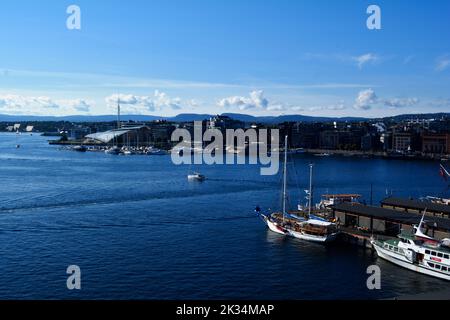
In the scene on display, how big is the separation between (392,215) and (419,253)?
2.01 m

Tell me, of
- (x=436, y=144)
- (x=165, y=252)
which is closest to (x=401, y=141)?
(x=436, y=144)

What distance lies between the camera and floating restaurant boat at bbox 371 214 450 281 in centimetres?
730

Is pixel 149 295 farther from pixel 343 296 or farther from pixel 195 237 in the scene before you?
pixel 195 237

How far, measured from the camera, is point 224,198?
14594mm

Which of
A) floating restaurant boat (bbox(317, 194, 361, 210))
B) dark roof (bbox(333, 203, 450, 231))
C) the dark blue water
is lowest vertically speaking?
the dark blue water

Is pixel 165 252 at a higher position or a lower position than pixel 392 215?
lower

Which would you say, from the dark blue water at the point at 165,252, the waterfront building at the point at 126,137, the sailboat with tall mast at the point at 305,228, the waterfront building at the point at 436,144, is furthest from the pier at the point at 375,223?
the waterfront building at the point at 126,137

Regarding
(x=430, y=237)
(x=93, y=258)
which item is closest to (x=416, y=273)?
(x=430, y=237)

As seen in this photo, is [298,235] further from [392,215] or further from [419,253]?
[419,253]

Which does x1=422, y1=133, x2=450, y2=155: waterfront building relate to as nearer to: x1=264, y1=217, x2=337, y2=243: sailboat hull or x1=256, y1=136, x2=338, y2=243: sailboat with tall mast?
x1=256, y1=136, x2=338, y2=243: sailboat with tall mast

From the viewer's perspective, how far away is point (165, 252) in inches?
331

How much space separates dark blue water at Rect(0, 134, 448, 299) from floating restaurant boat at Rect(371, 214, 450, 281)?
0.49 ft

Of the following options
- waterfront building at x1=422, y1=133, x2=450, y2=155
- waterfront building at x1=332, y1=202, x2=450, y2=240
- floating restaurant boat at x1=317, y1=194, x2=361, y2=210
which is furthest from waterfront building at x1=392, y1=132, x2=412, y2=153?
waterfront building at x1=332, y1=202, x2=450, y2=240
